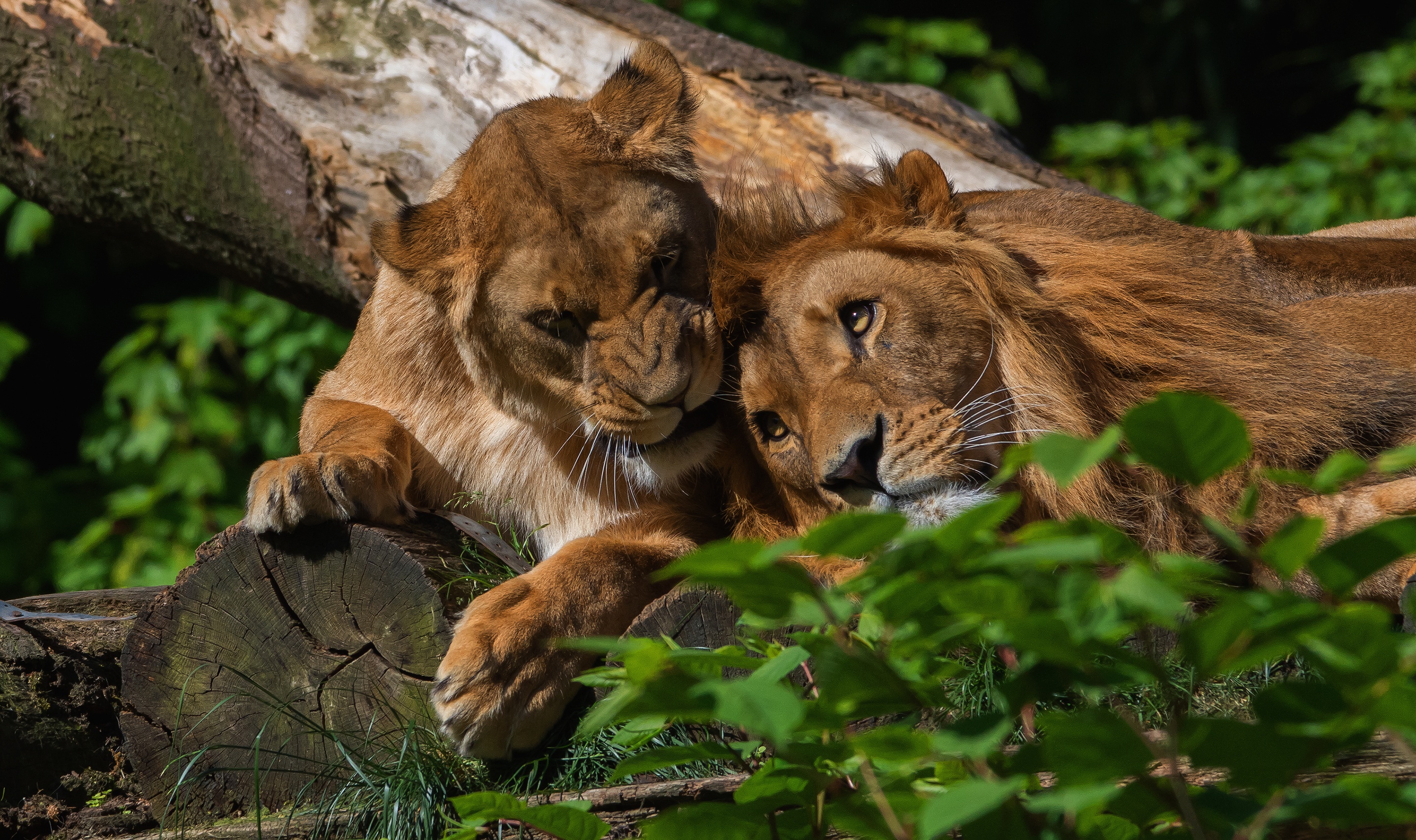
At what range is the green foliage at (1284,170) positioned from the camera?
5.64 metres

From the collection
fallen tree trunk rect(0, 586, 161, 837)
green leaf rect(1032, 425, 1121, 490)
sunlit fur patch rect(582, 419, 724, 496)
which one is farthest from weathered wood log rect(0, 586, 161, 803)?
green leaf rect(1032, 425, 1121, 490)

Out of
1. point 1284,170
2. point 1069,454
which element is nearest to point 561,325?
point 1069,454

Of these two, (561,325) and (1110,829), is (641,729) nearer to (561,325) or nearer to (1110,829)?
(1110,829)

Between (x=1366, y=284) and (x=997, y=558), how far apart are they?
2.62 m

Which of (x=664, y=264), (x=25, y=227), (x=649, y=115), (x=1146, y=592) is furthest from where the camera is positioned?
(x=25, y=227)

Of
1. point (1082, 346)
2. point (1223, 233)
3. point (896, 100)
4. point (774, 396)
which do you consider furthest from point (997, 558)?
point (896, 100)

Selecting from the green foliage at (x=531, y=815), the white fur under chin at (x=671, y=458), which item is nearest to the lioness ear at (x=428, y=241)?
the white fur under chin at (x=671, y=458)

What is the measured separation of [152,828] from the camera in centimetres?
221

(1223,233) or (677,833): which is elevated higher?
(1223,233)

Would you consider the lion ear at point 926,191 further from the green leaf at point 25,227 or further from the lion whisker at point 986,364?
the green leaf at point 25,227

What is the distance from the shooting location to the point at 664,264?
2.42m

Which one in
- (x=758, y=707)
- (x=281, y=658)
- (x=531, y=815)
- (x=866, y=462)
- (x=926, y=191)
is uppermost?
(x=926, y=191)

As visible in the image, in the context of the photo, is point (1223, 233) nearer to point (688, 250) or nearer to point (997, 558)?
point (688, 250)

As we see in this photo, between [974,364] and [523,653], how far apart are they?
3.21 feet
